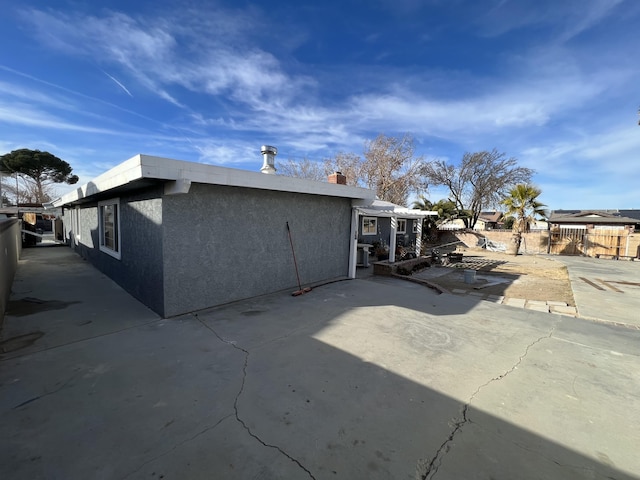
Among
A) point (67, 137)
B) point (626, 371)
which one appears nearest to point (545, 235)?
point (626, 371)

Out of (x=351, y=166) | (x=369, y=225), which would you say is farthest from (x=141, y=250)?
(x=351, y=166)

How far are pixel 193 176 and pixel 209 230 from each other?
1147 mm

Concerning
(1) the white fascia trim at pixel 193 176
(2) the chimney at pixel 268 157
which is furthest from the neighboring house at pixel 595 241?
(2) the chimney at pixel 268 157

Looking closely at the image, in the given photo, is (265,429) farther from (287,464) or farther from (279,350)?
(279,350)

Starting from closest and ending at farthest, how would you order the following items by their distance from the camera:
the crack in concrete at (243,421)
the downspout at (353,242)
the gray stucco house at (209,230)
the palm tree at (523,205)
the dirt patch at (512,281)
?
the crack in concrete at (243,421)
the gray stucco house at (209,230)
the dirt patch at (512,281)
the downspout at (353,242)
the palm tree at (523,205)

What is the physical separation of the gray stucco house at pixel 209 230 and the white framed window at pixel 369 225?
7.02 metres

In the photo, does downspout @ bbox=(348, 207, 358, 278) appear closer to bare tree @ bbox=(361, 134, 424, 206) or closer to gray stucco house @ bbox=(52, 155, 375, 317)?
gray stucco house @ bbox=(52, 155, 375, 317)

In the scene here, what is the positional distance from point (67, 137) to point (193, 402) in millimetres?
20461

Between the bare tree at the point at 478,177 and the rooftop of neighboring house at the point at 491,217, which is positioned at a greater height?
the bare tree at the point at 478,177

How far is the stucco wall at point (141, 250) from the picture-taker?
16.1 feet

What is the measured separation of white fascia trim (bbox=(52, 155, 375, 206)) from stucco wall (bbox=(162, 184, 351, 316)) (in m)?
0.41

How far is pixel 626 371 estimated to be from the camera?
3498mm

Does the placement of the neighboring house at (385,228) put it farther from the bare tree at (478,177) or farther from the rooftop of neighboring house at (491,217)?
the rooftop of neighboring house at (491,217)

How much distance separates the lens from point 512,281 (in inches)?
372
